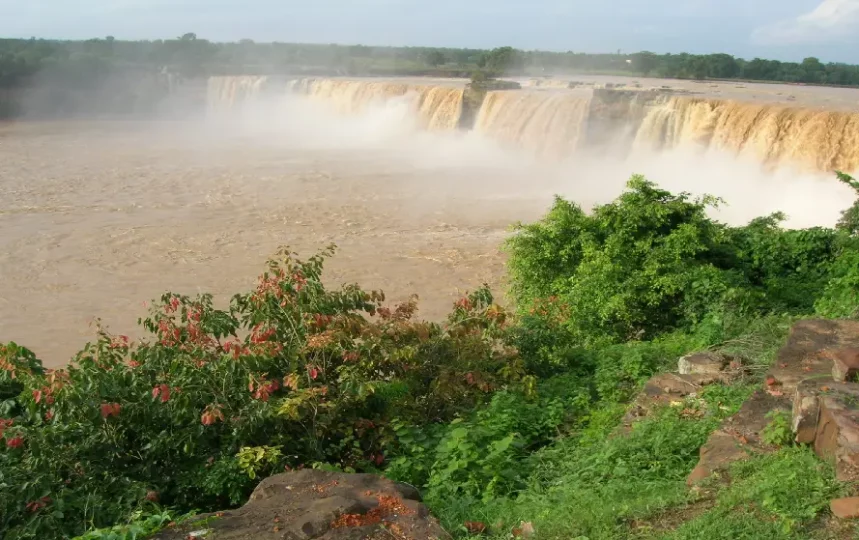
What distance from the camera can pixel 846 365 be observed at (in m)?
4.47

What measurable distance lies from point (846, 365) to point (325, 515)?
9.14 ft

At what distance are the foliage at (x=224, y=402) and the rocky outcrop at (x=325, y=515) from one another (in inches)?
19.0

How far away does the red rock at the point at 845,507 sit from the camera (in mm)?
3162

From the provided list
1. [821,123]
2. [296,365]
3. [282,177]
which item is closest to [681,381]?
[296,365]

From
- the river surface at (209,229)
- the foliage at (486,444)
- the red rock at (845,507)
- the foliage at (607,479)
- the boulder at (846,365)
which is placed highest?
the boulder at (846,365)

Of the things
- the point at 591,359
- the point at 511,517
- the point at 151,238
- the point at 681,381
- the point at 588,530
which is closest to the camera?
the point at 588,530

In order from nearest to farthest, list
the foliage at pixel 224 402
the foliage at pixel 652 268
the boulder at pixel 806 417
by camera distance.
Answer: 1. the boulder at pixel 806 417
2. the foliage at pixel 224 402
3. the foliage at pixel 652 268

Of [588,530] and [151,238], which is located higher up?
[588,530]

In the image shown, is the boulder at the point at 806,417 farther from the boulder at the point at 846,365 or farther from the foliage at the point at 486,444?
the foliage at the point at 486,444

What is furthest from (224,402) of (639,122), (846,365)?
(639,122)

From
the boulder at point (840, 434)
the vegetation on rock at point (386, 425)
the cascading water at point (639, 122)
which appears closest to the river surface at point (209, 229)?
the cascading water at point (639, 122)

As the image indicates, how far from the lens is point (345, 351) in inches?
197

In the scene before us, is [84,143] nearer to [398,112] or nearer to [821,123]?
[398,112]

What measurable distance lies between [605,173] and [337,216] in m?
7.03
